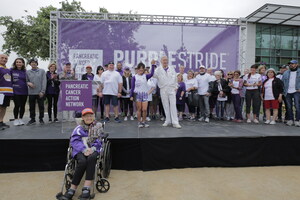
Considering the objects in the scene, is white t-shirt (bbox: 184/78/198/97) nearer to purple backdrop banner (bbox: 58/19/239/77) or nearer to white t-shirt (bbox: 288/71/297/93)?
purple backdrop banner (bbox: 58/19/239/77)

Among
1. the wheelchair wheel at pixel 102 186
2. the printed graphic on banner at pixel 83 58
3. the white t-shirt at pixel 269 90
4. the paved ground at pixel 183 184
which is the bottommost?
the paved ground at pixel 183 184

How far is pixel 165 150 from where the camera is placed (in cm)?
328

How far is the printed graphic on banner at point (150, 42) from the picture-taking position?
22.5 ft

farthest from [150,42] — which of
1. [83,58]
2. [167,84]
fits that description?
[167,84]

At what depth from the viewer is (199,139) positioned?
11.0 feet

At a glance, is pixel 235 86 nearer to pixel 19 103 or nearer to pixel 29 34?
pixel 19 103

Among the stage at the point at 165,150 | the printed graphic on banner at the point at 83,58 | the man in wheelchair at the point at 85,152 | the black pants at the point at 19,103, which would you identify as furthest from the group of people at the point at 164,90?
the man in wheelchair at the point at 85,152

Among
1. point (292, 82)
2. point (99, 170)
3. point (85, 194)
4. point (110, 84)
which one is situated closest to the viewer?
point (85, 194)

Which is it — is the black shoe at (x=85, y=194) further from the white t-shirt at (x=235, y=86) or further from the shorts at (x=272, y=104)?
the shorts at (x=272, y=104)

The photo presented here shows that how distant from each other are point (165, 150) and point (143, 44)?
186 inches

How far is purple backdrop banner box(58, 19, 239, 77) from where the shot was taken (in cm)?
687

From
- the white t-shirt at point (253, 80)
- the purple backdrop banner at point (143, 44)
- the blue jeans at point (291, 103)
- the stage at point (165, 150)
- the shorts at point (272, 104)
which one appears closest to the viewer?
the stage at point (165, 150)

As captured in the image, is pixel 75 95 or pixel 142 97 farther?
pixel 142 97

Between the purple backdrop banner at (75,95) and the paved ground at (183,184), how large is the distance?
1189 millimetres
